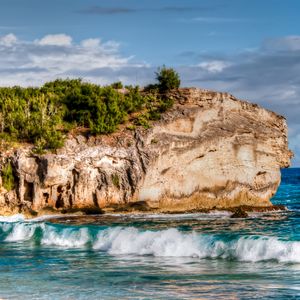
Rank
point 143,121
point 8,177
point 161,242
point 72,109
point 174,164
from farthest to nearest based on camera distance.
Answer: point 72,109
point 143,121
point 174,164
point 8,177
point 161,242

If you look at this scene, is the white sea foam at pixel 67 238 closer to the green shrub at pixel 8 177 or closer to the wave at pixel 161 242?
the wave at pixel 161 242

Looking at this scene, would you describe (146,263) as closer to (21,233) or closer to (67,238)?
(67,238)

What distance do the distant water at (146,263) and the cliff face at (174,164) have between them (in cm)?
876

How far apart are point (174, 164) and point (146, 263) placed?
74.2 ft

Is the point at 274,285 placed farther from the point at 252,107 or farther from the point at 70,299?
the point at 252,107

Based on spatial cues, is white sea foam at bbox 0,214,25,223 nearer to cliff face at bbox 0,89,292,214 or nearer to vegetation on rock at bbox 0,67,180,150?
cliff face at bbox 0,89,292,214

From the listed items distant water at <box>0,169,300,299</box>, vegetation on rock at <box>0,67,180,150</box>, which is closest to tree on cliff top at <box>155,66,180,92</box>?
vegetation on rock at <box>0,67,180,150</box>

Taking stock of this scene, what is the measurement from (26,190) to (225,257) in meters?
21.2

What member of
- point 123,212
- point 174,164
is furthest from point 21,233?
point 174,164

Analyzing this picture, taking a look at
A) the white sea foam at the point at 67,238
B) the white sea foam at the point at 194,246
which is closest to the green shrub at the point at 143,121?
the white sea foam at the point at 67,238

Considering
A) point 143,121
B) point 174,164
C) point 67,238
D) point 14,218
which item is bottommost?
point 67,238

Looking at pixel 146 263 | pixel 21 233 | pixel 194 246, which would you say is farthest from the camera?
pixel 21 233

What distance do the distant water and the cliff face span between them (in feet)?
28.7

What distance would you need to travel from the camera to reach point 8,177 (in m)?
39.1
